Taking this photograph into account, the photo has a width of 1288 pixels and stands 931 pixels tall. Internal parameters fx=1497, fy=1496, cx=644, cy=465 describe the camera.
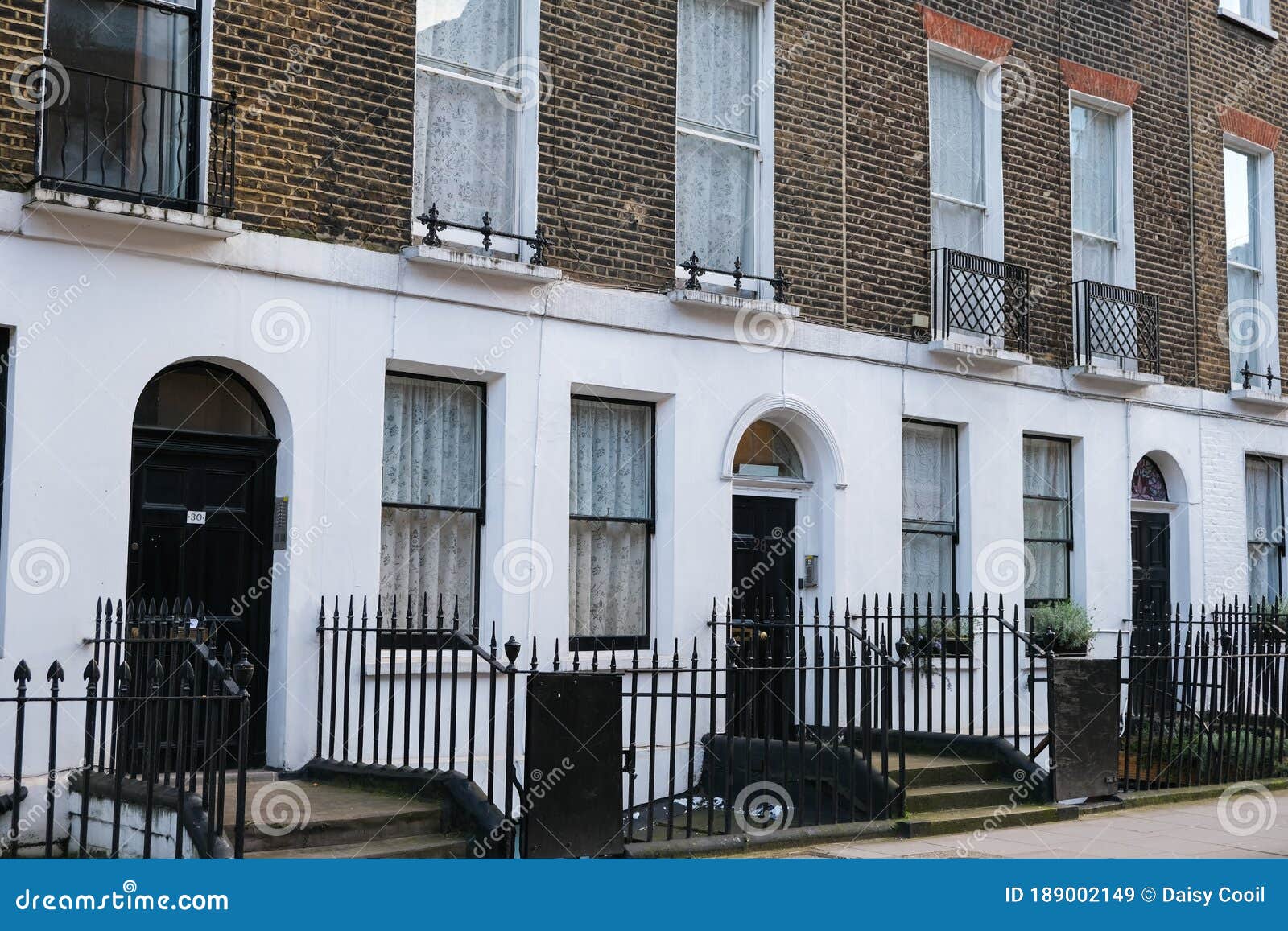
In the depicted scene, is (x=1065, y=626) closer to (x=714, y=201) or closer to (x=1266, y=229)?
(x=714, y=201)

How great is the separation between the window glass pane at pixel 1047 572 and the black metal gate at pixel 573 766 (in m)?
7.10

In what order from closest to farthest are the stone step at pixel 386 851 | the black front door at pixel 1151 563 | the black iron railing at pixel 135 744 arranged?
the black iron railing at pixel 135 744
the stone step at pixel 386 851
the black front door at pixel 1151 563

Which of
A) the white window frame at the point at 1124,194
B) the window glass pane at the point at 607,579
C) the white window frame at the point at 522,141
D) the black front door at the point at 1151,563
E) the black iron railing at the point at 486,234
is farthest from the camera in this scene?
the white window frame at the point at 1124,194

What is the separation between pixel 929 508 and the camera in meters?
14.2

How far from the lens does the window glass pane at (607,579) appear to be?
1179 cm

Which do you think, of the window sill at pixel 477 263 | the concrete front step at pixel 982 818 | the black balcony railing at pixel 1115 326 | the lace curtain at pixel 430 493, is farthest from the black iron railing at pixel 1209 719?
the window sill at pixel 477 263

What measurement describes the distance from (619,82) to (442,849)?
6357 mm

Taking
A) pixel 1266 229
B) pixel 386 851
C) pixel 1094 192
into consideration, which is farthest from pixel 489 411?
pixel 1266 229

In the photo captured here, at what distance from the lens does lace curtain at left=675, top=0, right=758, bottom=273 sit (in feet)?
41.6

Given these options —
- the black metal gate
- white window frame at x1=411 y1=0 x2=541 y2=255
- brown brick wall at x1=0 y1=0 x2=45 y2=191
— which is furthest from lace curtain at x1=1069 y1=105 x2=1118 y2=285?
brown brick wall at x1=0 y1=0 x2=45 y2=191

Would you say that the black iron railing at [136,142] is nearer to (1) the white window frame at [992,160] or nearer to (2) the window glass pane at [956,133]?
(2) the window glass pane at [956,133]

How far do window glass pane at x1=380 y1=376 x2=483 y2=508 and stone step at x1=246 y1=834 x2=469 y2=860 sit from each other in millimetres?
2896

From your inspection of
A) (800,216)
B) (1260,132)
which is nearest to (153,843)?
(800,216)

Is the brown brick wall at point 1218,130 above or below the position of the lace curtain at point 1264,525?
above
